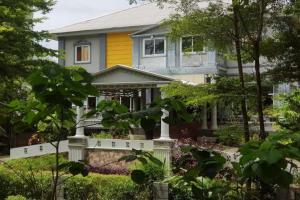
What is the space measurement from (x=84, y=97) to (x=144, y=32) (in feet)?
79.2

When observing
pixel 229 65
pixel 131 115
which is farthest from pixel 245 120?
pixel 229 65

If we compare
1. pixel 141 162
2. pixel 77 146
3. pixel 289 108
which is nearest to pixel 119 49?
pixel 77 146

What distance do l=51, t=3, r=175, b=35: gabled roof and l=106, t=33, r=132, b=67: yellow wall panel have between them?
72 centimetres

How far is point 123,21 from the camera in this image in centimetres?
2923

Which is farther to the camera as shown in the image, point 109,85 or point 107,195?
point 109,85

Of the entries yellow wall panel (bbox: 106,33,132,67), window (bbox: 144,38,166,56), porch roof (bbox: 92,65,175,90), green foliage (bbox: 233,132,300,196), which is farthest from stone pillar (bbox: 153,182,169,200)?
yellow wall panel (bbox: 106,33,132,67)

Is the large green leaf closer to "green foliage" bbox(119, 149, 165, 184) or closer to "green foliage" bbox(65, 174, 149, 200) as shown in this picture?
"green foliage" bbox(119, 149, 165, 184)

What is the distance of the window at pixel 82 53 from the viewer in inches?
1170

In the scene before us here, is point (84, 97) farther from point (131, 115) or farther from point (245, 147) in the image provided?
point (245, 147)

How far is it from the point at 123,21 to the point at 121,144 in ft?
50.2

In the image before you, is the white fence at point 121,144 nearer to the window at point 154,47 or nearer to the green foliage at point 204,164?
the window at point 154,47

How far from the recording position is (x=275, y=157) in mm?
1544

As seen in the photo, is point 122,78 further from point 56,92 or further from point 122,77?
point 56,92

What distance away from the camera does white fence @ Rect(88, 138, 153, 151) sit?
1452 centimetres
